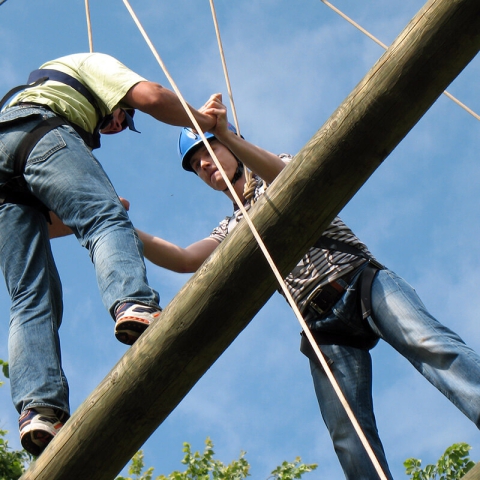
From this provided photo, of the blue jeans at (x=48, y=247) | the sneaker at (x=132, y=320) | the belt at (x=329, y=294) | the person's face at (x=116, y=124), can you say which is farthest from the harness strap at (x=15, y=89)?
the belt at (x=329, y=294)

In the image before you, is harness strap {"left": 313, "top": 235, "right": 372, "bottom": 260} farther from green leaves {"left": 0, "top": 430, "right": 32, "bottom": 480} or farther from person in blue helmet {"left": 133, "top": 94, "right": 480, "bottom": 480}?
green leaves {"left": 0, "top": 430, "right": 32, "bottom": 480}

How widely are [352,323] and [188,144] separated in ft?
4.22

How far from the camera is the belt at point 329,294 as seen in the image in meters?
3.51

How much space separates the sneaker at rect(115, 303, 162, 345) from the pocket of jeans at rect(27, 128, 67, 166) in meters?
0.66

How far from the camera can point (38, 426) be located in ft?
9.50

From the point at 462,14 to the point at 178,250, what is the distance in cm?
196

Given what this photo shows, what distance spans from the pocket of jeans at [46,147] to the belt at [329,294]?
42.8 inches

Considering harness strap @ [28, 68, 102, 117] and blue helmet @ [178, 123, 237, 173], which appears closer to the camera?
harness strap @ [28, 68, 102, 117]

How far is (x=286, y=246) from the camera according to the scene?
276cm

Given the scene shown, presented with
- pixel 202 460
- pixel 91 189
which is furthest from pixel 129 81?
pixel 202 460

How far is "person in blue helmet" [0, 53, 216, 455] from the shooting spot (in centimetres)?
299

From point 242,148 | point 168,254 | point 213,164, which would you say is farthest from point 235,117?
A: point 168,254

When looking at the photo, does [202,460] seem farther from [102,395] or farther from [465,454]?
[102,395]

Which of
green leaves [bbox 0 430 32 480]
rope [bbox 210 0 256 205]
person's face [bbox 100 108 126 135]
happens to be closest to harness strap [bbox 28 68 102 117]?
person's face [bbox 100 108 126 135]
